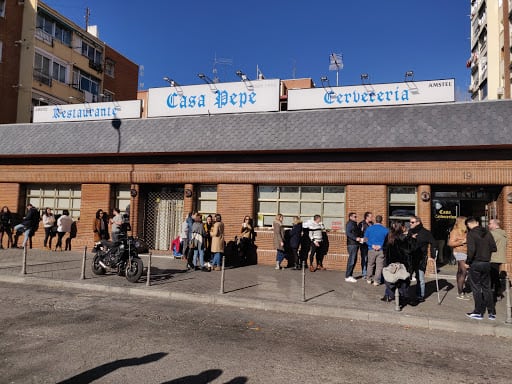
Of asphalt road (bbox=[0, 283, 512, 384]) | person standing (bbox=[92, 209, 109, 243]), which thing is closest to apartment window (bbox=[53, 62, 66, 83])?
person standing (bbox=[92, 209, 109, 243])

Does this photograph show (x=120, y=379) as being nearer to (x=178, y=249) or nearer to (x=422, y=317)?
(x=422, y=317)

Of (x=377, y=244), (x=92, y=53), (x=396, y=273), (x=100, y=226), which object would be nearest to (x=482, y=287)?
(x=396, y=273)

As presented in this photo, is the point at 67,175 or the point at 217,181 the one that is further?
the point at 67,175

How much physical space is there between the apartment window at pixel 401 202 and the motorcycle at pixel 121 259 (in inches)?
318

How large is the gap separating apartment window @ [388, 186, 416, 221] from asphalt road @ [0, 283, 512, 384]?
21.1ft

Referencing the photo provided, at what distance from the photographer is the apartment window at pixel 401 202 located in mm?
12758

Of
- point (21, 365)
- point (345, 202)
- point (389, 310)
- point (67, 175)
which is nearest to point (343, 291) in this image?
point (389, 310)

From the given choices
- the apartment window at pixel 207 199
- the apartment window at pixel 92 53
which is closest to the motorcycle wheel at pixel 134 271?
the apartment window at pixel 207 199

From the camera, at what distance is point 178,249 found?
14188 mm

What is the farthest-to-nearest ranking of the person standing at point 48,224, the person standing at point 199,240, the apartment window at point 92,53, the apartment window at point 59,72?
the apartment window at point 92,53 → the apartment window at point 59,72 → the person standing at point 48,224 → the person standing at point 199,240

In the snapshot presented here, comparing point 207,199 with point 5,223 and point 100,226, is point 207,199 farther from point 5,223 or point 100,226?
point 5,223

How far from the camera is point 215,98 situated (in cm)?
1474

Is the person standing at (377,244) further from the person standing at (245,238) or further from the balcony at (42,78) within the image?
the balcony at (42,78)

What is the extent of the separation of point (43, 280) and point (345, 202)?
9.20m
